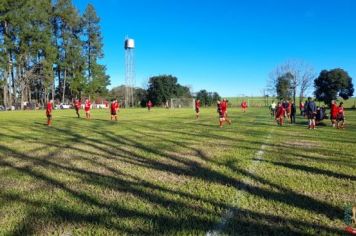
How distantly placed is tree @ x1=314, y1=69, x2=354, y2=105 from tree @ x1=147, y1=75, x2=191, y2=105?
3986 cm

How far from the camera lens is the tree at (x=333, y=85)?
7194cm

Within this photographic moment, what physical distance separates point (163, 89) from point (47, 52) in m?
34.6

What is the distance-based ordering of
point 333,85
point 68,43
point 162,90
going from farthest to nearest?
point 162,90, point 68,43, point 333,85

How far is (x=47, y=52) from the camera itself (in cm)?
7331

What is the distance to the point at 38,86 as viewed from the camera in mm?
83750

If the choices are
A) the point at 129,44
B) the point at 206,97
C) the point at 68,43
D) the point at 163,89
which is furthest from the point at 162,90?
the point at 68,43

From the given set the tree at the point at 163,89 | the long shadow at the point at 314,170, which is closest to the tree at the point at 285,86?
the tree at the point at 163,89

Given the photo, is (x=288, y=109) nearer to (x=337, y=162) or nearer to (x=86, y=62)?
(x=337, y=162)

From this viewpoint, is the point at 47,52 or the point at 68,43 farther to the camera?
the point at 68,43

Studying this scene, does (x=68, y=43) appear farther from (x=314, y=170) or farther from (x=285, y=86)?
(x=314, y=170)

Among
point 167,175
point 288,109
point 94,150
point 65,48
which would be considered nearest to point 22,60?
point 65,48

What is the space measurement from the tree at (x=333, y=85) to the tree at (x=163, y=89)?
39860 millimetres

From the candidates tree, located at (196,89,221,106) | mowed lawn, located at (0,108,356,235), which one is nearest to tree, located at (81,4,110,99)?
tree, located at (196,89,221,106)

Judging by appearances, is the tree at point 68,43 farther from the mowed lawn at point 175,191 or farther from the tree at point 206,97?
the mowed lawn at point 175,191
